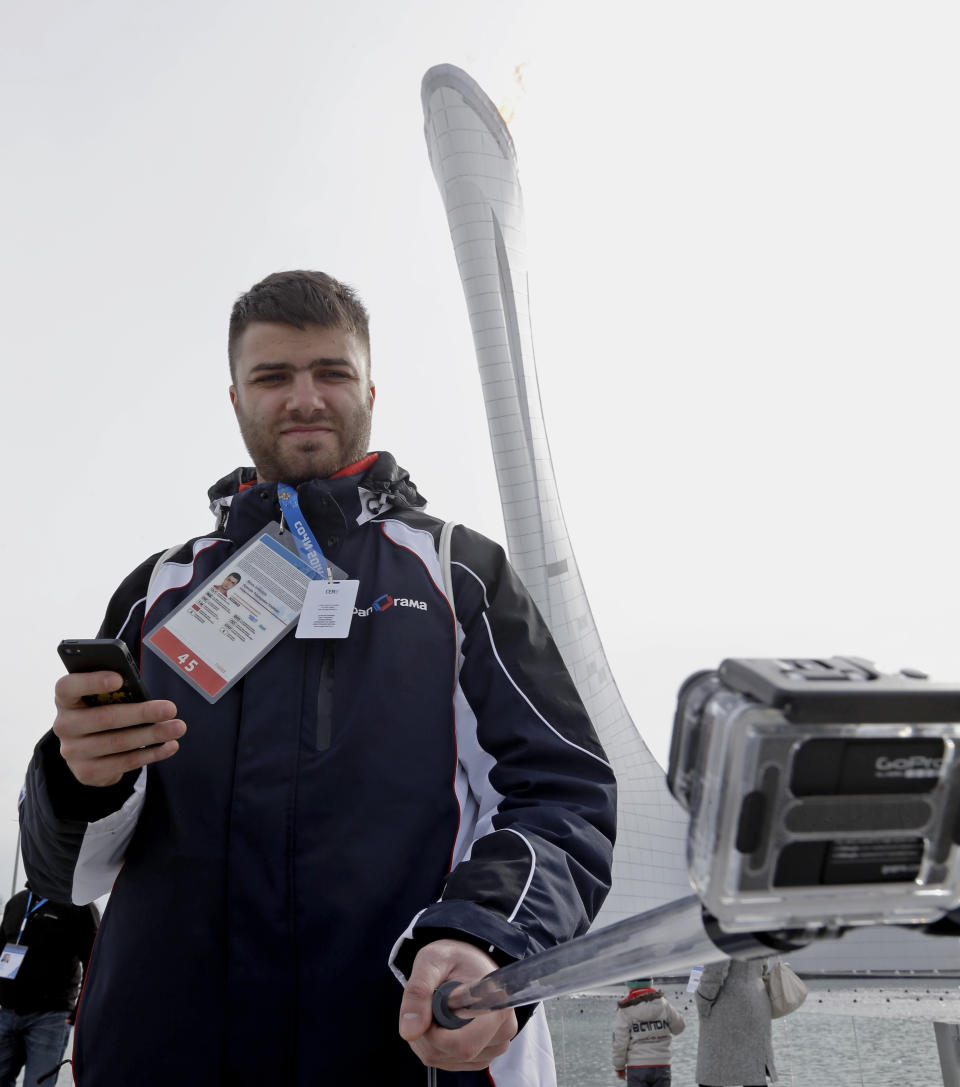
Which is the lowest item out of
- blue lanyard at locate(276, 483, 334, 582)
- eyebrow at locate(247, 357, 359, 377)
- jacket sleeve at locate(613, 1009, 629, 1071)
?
jacket sleeve at locate(613, 1009, 629, 1071)

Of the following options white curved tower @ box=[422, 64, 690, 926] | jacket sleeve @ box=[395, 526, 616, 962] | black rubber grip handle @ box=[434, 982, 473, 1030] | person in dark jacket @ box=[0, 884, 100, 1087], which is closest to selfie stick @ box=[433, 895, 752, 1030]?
black rubber grip handle @ box=[434, 982, 473, 1030]

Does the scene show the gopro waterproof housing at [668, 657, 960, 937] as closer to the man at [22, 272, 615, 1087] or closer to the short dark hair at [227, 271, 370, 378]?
the man at [22, 272, 615, 1087]

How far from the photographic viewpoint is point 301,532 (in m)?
1.21

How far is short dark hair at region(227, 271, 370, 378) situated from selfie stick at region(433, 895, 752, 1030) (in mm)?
918

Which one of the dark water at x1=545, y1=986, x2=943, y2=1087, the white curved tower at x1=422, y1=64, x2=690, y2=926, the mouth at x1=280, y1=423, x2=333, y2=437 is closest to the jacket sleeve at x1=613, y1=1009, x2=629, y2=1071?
the dark water at x1=545, y1=986, x2=943, y2=1087

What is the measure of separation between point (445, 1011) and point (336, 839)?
0.95 feet

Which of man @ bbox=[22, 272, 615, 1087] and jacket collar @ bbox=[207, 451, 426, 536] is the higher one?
jacket collar @ bbox=[207, 451, 426, 536]

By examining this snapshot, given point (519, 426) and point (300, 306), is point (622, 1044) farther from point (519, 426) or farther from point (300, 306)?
point (519, 426)

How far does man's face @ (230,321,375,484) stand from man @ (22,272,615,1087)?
2.3 inches

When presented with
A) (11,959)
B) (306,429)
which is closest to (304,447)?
(306,429)

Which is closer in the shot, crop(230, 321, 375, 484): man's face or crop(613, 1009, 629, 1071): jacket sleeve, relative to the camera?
crop(230, 321, 375, 484): man's face

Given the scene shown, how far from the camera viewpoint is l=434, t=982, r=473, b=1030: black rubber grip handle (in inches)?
27.7

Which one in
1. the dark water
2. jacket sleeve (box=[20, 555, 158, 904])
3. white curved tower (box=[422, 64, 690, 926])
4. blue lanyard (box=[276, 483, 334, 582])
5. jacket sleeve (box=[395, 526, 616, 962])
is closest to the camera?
jacket sleeve (box=[395, 526, 616, 962])

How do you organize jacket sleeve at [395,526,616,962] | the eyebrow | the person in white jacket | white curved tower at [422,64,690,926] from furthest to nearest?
1. white curved tower at [422,64,690,926]
2. the person in white jacket
3. the eyebrow
4. jacket sleeve at [395,526,616,962]
